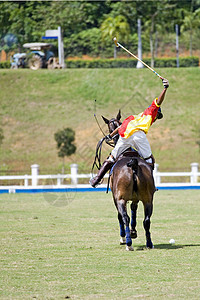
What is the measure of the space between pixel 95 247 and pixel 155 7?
57.6m

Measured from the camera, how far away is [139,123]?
11547 millimetres

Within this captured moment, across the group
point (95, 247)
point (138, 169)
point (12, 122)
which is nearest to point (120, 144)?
point (138, 169)

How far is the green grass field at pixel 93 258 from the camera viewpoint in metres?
7.61

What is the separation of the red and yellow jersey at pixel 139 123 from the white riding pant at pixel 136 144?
86 mm

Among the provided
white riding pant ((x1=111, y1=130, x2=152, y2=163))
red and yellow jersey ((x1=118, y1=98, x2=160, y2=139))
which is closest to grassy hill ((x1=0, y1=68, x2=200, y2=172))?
white riding pant ((x1=111, y1=130, x2=152, y2=163))

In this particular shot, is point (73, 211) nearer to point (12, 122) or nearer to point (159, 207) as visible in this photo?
point (159, 207)

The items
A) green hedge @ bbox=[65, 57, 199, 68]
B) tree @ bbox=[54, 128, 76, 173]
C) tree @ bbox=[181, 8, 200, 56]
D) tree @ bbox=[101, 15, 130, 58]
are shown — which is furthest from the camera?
tree @ bbox=[181, 8, 200, 56]

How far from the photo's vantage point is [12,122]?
168ft

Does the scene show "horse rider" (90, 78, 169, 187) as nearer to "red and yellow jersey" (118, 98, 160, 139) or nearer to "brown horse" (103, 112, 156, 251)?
"red and yellow jersey" (118, 98, 160, 139)

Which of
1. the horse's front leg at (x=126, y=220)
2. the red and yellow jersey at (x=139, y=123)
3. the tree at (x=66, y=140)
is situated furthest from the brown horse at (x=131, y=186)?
the tree at (x=66, y=140)

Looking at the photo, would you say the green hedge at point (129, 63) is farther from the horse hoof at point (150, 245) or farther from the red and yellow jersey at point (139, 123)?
the horse hoof at point (150, 245)

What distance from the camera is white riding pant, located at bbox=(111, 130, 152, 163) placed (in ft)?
37.8

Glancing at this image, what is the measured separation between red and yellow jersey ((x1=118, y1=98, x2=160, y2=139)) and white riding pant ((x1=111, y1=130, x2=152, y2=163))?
0.09 m

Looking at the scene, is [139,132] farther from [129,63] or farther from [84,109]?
[129,63]
